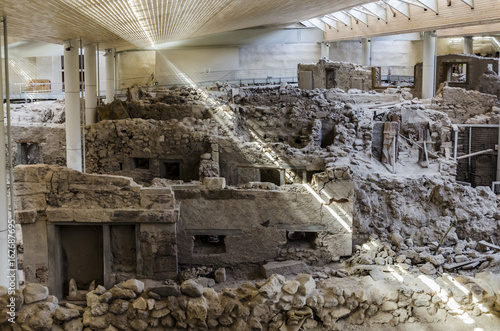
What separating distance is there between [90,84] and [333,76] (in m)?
11.0

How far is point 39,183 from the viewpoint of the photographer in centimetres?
1048

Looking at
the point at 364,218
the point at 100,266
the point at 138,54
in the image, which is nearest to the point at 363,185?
the point at 364,218

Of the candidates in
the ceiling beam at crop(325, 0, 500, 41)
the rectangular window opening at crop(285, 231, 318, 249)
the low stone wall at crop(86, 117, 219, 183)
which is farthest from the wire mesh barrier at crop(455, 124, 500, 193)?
the low stone wall at crop(86, 117, 219, 183)

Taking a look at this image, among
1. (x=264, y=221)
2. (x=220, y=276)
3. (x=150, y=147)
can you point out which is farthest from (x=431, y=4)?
(x=220, y=276)

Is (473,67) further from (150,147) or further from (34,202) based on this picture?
(34,202)

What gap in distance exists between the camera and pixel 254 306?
716cm

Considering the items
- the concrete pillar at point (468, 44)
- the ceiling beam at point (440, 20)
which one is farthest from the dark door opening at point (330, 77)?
the concrete pillar at point (468, 44)

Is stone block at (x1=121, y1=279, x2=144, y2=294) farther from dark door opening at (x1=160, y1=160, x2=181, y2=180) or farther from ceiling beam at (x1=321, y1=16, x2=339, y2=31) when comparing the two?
ceiling beam at (x1=321, y1=16, x2=339, y2=31)

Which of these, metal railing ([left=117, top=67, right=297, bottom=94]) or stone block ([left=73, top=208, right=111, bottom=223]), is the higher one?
metal railing ([left=117, top=67, right=297, bottom=94])

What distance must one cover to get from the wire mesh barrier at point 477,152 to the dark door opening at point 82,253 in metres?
13.4

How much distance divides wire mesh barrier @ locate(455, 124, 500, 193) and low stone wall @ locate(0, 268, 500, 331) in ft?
42.6

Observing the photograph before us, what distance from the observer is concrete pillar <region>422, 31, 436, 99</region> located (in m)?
25.0

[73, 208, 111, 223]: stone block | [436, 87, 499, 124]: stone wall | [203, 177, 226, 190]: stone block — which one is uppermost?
[436, 87, 499, 124]: stone wall

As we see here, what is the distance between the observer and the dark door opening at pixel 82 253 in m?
10.8
